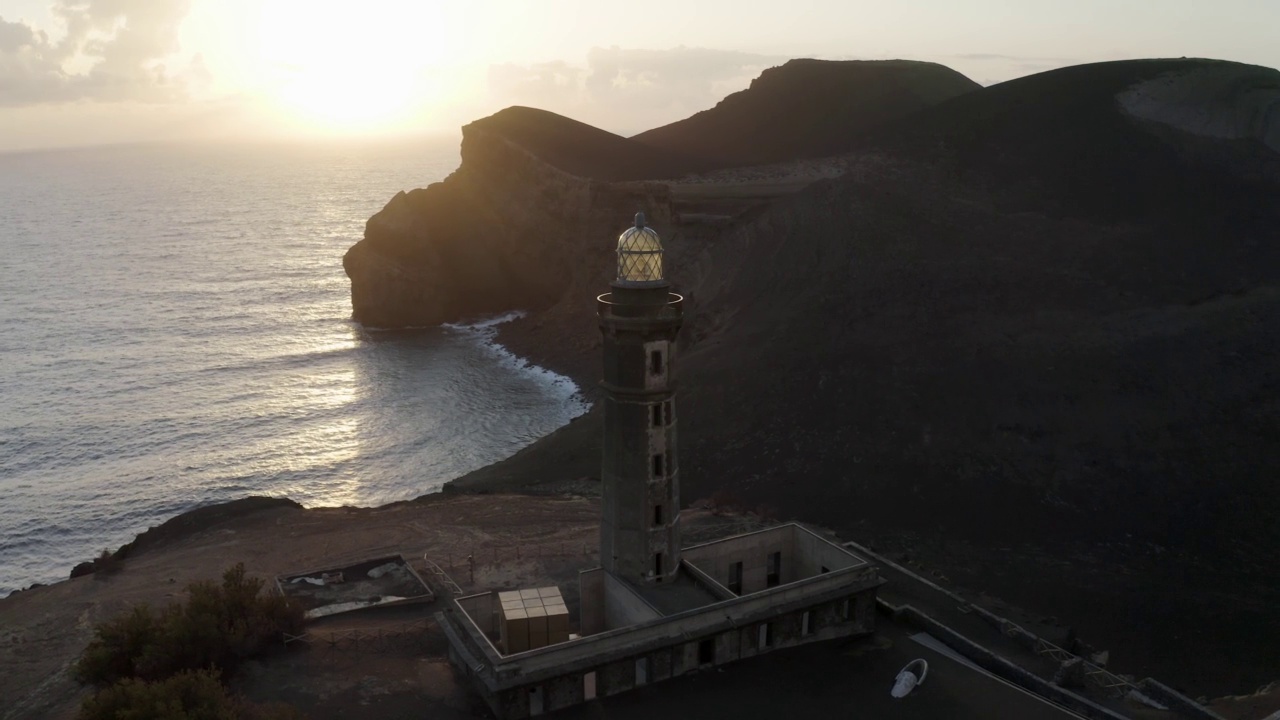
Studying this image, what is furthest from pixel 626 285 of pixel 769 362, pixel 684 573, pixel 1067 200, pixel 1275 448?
pixel 1067 200

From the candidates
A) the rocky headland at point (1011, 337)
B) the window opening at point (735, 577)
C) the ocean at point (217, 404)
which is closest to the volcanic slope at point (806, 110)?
the rocky headland at point (1011, 337)

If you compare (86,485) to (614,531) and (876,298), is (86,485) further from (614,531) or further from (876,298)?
(876,298)

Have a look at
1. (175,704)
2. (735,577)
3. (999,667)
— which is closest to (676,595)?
(735,577)

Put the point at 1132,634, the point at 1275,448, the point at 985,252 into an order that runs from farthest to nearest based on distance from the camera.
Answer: the point at 985,252 → the point at 1275,448 → the point at 1132,634

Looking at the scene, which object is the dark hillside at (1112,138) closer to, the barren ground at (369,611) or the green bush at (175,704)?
the barren ground at (369,611)

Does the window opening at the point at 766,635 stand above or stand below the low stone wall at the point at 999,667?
above

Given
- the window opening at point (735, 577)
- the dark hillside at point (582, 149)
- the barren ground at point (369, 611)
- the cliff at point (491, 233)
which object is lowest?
the barren ground at point (369, 611)

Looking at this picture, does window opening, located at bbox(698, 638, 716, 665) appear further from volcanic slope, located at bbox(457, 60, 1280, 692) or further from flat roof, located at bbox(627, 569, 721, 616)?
volcanic slope, located at bbox(457, 60, 1280, 692)

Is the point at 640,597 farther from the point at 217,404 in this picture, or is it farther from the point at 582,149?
the point at 582,149
